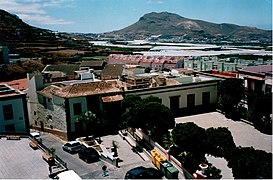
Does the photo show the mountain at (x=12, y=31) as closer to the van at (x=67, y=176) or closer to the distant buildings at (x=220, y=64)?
the distant buildings at (x=220, y=64)

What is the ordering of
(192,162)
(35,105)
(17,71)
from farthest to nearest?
(17,71)
(35,105)
(192,162)

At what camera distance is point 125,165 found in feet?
72.2

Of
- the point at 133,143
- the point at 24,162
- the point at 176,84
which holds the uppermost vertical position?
the point at 176,84

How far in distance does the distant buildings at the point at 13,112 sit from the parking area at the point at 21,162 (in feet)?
21.8

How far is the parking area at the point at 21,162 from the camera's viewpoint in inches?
648

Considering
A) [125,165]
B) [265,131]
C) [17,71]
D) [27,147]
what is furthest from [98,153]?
[17,71]

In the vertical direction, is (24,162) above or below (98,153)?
above

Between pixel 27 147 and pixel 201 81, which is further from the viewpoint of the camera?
pixel 201 81

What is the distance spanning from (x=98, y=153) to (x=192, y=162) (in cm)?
872

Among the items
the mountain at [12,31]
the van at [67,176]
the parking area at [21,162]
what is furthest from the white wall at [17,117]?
the mountain at [12,31]

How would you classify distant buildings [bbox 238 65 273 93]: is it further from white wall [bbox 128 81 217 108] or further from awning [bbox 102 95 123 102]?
awning [bbox 102 95 123 102]

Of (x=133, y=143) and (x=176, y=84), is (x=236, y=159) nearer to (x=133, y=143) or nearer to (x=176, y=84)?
(x=133, y=143)

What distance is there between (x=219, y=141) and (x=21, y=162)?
11933 mm

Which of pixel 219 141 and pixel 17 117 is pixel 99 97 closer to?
pixel 17 117
